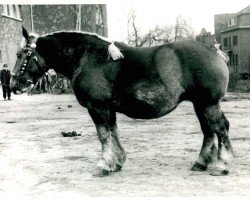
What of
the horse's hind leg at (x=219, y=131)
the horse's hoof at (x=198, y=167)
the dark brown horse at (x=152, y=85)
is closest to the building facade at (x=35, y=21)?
the dark brown horse at (x=152, y=85)

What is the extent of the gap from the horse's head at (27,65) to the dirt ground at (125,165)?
1374 mm

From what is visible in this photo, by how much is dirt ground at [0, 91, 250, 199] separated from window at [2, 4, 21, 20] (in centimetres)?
1857

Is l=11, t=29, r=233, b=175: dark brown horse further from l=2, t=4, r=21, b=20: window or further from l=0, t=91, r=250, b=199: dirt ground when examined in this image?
l=2, t=4, r=21, b=20: window

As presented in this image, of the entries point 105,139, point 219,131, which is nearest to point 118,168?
point 105,139

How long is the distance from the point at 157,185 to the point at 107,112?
1299 millimetres

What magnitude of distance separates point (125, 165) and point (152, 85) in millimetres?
1586

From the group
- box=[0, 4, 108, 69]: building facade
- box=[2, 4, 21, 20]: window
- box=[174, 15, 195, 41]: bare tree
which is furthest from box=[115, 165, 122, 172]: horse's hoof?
box=[174, 15, 195, 41]: bare tree

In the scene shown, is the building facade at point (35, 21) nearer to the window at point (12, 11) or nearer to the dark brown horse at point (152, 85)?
the window at point (12, 11)

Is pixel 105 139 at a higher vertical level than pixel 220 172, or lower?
higher

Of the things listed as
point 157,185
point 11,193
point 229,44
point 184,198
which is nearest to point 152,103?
point 157,185

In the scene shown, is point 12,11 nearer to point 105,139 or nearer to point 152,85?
point 105,139

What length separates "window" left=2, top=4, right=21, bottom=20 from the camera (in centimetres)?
2867

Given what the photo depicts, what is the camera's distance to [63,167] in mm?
6762

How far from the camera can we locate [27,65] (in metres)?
6.41
